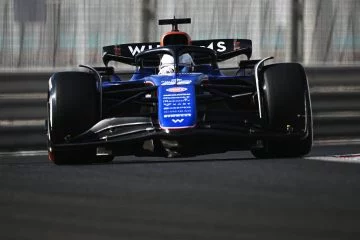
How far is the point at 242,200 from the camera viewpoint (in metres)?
6.73

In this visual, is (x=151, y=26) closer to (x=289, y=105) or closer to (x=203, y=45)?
(x=203, y=45)

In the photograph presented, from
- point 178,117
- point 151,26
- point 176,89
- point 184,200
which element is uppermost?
point 151,26

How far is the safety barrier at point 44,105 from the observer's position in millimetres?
11758

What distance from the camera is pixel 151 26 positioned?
12.2 meters

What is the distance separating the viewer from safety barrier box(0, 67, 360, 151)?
11.8 m

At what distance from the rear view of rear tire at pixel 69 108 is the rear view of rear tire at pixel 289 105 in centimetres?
156

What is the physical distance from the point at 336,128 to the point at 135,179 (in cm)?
449

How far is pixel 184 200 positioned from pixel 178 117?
8.01 feet

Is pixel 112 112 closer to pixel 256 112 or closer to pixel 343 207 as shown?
pixel 256 112

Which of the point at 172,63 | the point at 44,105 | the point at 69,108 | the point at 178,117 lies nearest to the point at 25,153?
the point at 44,105

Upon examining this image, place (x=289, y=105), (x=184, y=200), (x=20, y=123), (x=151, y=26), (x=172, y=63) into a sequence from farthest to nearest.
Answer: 1. (x=151, y=26)
2. (x=20, y=123)
3. (x=172, y=63)
4. (x=289, y=105)
5. (x=184, y=200)

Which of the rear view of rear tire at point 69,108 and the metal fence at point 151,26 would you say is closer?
the rear view of rear tire at point 69,108

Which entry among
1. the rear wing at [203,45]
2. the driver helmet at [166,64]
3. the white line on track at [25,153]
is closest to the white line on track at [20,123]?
the white line on track at [25,153]

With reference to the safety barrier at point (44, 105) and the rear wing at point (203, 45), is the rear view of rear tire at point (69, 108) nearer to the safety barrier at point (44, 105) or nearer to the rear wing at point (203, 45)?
the rear wing at point (203, 45)
